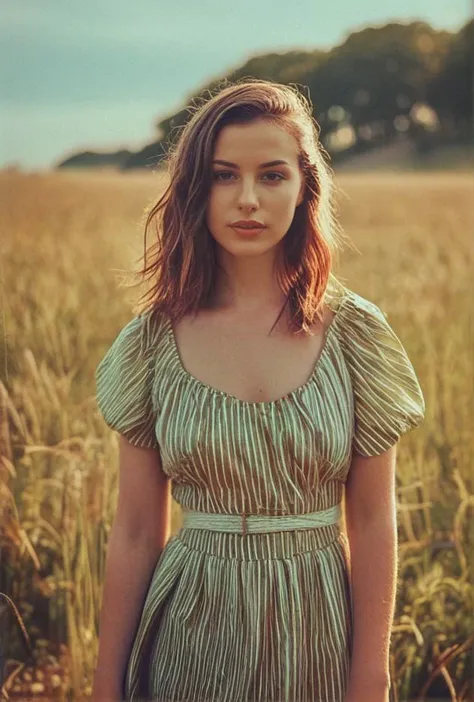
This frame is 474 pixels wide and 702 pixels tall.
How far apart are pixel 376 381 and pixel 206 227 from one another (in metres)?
0.35

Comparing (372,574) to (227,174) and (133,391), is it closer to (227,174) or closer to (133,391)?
(133,391)

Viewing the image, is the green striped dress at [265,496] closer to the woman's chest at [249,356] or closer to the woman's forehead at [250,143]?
the woman's chest at [249,356]

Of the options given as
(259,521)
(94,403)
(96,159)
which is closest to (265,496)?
(259,521)

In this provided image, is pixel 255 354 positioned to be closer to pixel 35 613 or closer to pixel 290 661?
pixel 290 661

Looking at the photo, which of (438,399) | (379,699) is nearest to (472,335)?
(438,399)

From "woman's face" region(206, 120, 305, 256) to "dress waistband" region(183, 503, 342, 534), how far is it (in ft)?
1.29

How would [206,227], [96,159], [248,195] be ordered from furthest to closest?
[96,159]
[206,227]
[248,195]

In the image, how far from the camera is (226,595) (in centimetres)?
143

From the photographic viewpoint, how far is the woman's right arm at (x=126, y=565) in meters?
1.52

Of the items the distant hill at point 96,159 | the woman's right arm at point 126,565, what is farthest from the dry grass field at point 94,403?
the woman's right arm at point 126,565

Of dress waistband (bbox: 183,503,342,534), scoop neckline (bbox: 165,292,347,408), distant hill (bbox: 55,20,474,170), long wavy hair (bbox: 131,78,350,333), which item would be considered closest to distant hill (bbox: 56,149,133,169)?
distant hill (bbox: 55,20,474,170)

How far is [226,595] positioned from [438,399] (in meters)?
1.17

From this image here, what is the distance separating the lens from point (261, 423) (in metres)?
1.38

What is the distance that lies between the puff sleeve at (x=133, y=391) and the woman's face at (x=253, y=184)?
0.23m
